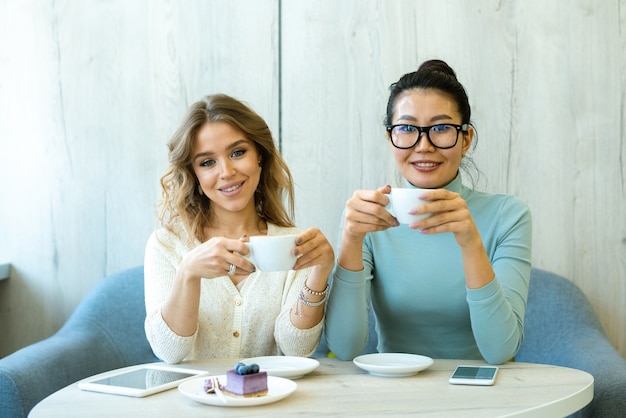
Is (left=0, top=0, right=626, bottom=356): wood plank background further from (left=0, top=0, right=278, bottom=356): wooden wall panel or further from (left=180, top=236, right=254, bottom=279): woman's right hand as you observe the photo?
(left=180, top=236, right=254, bottom=279): woman's right hand

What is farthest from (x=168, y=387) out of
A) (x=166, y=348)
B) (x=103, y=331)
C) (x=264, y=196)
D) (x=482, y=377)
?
(x=103, y=331)

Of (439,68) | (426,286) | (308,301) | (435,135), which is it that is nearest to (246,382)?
(308,301)

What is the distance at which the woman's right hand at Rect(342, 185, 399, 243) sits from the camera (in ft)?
4.75

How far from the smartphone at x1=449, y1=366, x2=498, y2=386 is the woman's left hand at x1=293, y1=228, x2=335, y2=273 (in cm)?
33

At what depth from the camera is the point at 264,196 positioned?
1996 mm

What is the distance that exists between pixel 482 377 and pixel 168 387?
0.54 meters

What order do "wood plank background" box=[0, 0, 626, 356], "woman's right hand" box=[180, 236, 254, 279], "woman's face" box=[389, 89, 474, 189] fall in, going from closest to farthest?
"woman's right hand" box=[180, 236, 254, 279] → "woman's face" box=[389, 89, 474, 189] → "wood plank background" box=[0, 0, 626, 356]

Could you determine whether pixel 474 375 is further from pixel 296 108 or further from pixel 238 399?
pixel 296 108

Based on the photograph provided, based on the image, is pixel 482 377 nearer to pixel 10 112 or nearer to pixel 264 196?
Result: pixel 264 196

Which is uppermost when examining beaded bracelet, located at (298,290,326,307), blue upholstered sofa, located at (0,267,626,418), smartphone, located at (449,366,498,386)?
beaded bracelet, located at (298,290,326,307)

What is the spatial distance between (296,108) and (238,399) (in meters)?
1.46

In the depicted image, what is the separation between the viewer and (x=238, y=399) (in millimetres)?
1184

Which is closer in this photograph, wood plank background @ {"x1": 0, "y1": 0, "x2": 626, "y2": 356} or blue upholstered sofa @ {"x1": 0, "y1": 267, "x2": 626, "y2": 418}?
blue upholstered sofa @ {"x1": 0, "y1": 267, "x2": 626, "y2": 418}

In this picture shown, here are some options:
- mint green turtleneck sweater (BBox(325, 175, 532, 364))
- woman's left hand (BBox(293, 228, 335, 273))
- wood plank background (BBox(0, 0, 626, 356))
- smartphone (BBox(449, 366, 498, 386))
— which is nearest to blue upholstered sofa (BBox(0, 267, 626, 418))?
wood plank background (BBox(0, 0, 626, 356))
